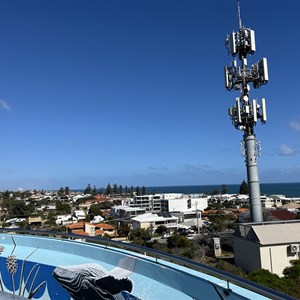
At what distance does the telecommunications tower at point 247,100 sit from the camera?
1781 cm

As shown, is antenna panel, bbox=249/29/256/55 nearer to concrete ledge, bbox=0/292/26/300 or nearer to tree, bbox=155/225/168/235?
concrete ledge, bbox=0/292/26/300

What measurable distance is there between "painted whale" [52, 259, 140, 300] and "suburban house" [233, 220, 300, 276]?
1398 cm

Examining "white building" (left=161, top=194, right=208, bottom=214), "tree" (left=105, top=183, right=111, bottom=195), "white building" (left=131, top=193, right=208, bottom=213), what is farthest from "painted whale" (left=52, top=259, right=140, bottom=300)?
"tree" (left=105, top=183, right=111, bottom=195)

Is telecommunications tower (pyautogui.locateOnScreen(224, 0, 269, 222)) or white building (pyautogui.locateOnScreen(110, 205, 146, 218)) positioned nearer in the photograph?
telecommunications tower (pyautogui.locateOnScreen(224, 0, 269, 222))

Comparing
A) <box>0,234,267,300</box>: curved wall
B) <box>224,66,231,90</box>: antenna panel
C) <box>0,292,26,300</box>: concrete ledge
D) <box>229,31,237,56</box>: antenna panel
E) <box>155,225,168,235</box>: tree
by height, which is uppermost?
<box>229,31,237,56</box>: antenna panel

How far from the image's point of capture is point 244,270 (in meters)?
18.0

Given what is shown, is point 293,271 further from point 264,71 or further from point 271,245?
point 264,71

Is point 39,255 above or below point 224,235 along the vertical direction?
above

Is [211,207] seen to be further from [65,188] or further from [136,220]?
[65,188]

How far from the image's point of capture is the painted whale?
13.5 ft

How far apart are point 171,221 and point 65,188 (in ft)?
326

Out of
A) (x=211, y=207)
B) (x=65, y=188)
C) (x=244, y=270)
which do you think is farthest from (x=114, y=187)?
(x=244, y=270)

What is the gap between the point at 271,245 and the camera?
661 inches

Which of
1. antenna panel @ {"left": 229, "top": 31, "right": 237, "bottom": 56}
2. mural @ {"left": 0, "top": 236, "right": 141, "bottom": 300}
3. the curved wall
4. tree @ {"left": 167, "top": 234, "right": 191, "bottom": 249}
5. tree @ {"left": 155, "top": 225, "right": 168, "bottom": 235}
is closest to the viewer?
the curved wall
